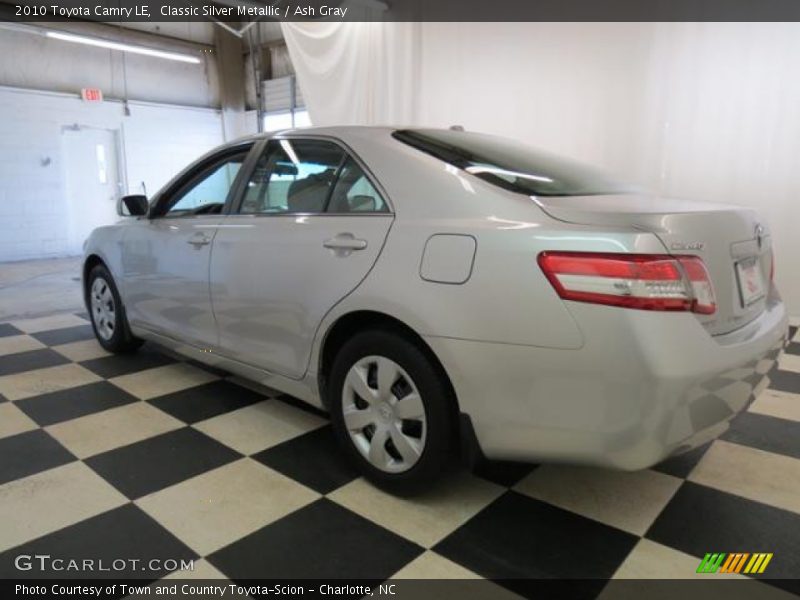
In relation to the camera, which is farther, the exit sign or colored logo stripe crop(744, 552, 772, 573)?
the exit sign

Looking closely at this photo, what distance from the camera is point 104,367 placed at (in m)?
3.04

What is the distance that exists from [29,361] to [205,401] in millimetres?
1368

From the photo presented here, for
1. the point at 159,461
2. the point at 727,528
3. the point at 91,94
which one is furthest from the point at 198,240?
the point at 91,94

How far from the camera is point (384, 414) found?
5.59 feet

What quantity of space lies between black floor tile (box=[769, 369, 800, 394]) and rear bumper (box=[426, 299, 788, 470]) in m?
1.52

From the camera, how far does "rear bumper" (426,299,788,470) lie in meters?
1.23

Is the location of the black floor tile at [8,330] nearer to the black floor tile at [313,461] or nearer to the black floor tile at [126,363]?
the black floor tile at [126,363]

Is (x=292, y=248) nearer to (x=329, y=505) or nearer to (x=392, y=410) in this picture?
(x=392, y=410)

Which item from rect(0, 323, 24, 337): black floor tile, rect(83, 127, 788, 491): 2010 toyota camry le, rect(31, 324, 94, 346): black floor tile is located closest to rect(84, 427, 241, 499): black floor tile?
rect(83, 127, 788, 491): 2010 toyota camry le

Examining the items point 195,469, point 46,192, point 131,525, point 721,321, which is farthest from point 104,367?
point 46,192

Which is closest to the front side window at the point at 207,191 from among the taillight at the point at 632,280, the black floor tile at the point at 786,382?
the taillight at the point at 632,280

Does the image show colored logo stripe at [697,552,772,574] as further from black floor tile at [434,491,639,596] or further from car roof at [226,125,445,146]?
car roof at [226,125,445,146]

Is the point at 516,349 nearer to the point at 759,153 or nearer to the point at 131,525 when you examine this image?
the point at 131,525

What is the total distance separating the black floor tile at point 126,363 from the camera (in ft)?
9.74
